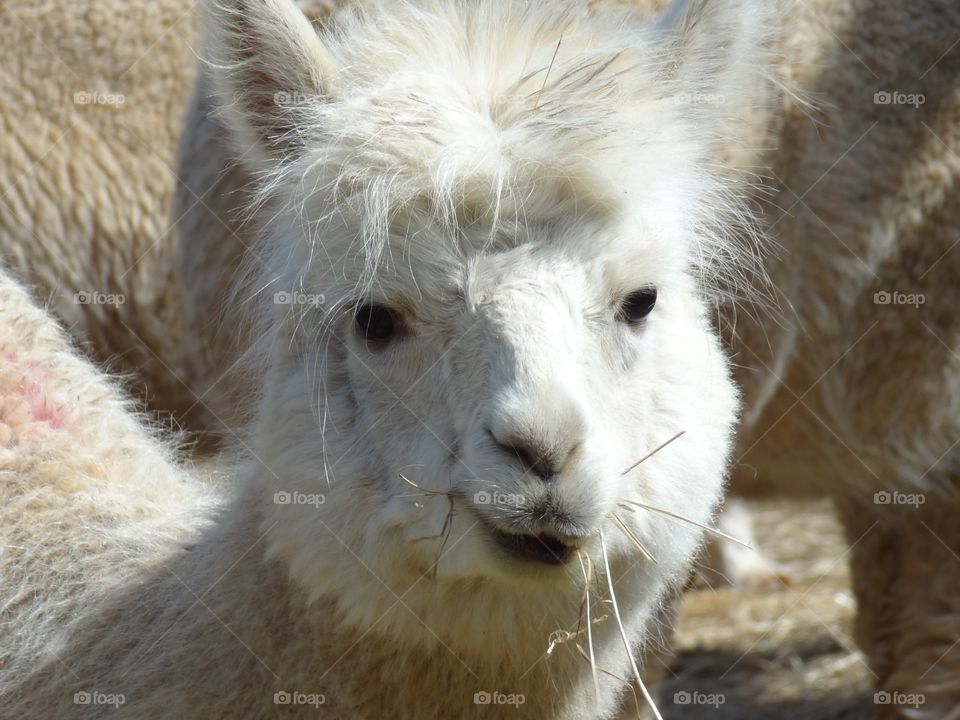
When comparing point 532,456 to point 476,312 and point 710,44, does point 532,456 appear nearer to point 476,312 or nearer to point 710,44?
point 476,312

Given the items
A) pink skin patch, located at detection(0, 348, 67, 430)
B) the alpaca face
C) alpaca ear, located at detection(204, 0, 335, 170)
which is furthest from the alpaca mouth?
pink skin patch, located at detection(0, 348, 67, 430)

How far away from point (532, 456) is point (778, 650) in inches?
143

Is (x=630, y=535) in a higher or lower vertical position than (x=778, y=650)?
higher

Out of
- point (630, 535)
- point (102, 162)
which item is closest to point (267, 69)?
point (630, 535)

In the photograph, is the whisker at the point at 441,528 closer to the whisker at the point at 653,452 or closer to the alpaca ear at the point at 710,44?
the whisker at the point at 653,452

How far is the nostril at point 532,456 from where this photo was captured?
1789mm

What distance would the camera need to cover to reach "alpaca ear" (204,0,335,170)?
223 cm

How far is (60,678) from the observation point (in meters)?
2.23

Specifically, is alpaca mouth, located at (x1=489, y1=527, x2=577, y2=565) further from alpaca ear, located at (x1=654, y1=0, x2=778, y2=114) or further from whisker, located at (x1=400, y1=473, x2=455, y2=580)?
alpaca ear, located at (x1=654, y1=0, x2=778, y2=114)

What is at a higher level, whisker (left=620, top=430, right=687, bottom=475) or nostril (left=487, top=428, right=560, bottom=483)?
nostril (left=487, top=428, right=560, bottom=483)

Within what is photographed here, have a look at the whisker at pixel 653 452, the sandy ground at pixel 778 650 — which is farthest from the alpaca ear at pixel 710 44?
the sandy ground at pixel 778 650

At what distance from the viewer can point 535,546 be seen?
1907mm

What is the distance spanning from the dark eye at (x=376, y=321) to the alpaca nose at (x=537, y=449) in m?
0.37

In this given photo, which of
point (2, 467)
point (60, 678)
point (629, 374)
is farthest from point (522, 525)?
point (2, 467)
